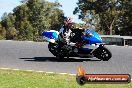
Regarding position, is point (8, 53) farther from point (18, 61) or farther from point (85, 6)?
point (85, 6)

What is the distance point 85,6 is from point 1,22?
87.7 feet

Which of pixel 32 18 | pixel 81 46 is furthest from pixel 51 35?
pixel 32 18

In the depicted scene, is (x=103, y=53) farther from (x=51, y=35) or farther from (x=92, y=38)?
(x=51, y=35)

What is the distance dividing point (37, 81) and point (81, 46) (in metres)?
6.39

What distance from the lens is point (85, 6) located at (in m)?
83.8

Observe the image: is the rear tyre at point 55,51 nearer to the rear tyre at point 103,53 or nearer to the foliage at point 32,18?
the rear tyre at point 103,53

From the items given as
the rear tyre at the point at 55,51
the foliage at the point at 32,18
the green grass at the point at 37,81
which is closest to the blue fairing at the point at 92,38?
the rear tyre at the point at 55,51

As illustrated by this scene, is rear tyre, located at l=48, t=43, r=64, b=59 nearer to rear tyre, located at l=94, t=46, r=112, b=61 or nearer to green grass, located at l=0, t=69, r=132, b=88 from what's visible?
rear tyre, located at l=94, t=46, r=112, b=61

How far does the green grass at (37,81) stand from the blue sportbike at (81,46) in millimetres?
4405

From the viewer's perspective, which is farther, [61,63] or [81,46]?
[81,46]

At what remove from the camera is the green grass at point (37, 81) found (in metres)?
9.55

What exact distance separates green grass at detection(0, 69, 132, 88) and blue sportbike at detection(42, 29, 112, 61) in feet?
14.5

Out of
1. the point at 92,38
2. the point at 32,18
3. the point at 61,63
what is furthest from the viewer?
the point at 32,18

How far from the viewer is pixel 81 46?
54.0 feet
